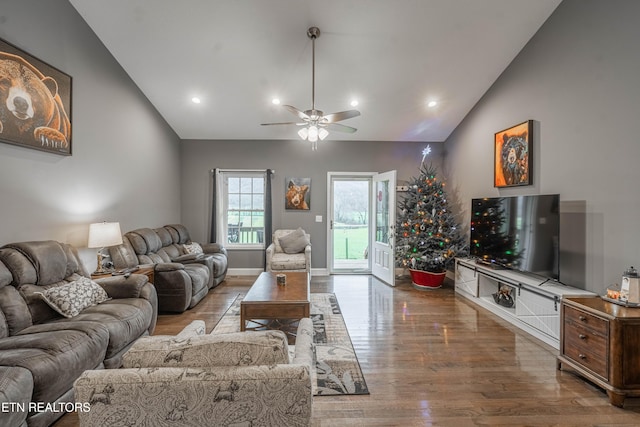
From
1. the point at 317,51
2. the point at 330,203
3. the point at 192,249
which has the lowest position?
the point at 192,249

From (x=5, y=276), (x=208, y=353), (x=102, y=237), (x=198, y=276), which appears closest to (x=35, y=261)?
(x=5, y=276)

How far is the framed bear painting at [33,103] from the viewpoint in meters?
2.59

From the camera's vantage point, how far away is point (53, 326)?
87.4 inches

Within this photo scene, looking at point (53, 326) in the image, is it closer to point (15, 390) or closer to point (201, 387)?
point (15, 390)

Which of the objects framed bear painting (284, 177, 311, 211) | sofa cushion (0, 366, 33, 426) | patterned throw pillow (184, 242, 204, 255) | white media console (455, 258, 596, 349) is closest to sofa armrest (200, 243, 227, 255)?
patterned throw pillow (184, 242, 204, 255)

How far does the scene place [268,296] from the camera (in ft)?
10.1

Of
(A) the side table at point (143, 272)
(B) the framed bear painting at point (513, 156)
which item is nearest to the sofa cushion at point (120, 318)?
(A) the side table at point (143, 272)

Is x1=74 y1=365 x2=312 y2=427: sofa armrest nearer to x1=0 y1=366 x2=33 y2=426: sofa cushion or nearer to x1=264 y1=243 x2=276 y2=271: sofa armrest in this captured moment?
x1=0 y1=366 x2=33 y2=426: sofa cushion

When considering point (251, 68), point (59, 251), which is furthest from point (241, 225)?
point (59, 251)

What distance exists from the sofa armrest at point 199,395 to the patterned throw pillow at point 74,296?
181cm

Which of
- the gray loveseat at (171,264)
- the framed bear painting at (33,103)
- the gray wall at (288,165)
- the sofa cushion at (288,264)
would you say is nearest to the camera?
the framed bear painting at (33,103)

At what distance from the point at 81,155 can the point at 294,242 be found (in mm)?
3323

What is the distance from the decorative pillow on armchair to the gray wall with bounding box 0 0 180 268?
7.29ft

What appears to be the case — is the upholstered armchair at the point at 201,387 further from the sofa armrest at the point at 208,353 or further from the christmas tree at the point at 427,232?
the christmas tree at the point at 427,232
